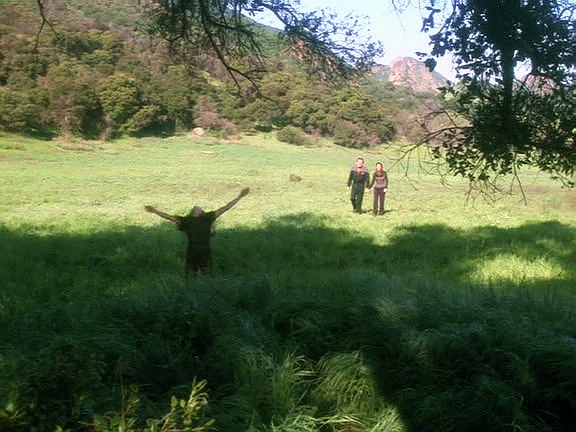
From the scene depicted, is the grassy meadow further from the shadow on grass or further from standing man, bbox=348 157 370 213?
standing man, bbox=348 157 370 213

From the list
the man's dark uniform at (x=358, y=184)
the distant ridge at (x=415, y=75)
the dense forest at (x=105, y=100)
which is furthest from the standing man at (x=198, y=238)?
the dense forest at (x=105, y=100)

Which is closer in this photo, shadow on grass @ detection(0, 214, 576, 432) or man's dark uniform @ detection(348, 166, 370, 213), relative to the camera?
shadow on grass @ detection(0, 214, 576, 432)

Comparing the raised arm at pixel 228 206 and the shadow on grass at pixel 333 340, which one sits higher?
the raised arm at pixel 228 206

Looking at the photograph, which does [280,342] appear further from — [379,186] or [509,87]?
[379,186]

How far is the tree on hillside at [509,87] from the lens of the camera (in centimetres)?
568

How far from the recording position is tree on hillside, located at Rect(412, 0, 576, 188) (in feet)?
18.6

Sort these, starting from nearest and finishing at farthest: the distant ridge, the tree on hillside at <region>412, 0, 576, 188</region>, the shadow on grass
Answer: the shadow on grass < the tree on hillside at <region>412, 0, 576, 188</region> < the distant ridge

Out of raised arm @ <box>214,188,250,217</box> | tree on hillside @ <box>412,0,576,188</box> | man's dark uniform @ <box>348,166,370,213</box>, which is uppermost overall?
tree on hillside @ <box>412,0,576,188</box>

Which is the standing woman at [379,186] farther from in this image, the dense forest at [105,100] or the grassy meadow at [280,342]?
the dense forest at [105,100]

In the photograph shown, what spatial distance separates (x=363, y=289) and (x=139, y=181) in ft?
80.8

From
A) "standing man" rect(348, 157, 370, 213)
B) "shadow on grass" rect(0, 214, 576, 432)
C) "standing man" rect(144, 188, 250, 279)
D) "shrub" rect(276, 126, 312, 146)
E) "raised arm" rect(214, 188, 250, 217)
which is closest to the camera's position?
"shadow on grass" rect(0, 214, 576, 432)

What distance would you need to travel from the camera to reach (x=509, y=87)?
19.9 feet

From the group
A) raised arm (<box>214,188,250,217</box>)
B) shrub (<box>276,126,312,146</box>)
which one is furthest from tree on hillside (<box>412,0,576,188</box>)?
shrub (<box>276,126,312,146</box>)

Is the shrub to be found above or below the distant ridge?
below
